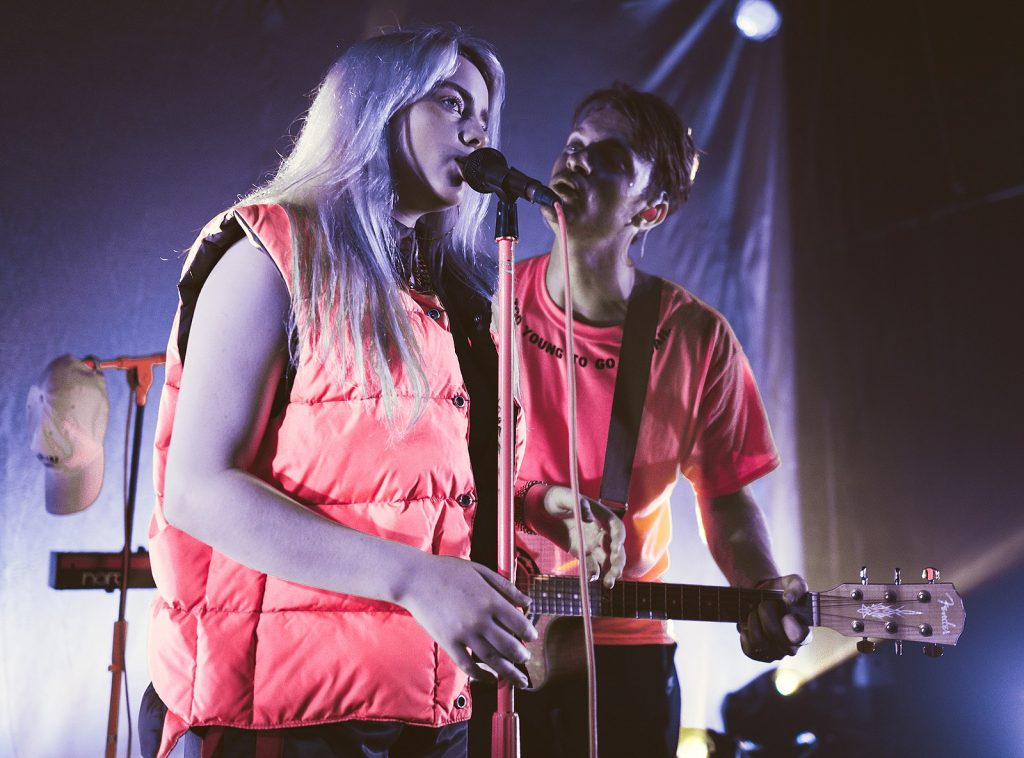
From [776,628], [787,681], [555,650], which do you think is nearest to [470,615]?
[555,650]

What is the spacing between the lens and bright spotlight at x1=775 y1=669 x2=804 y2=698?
2391 millimetres

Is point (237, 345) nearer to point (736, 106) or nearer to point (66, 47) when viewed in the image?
point (66, 47)

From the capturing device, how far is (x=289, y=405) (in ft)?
3.58

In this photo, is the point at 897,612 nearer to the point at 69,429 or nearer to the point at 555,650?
the point at 555,650

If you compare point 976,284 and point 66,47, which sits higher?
point 66,47

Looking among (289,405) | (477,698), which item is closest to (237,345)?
(289,405)

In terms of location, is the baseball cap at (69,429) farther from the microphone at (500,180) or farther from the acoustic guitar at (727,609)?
the microphone at (500,180)

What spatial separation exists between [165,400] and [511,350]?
0.46m

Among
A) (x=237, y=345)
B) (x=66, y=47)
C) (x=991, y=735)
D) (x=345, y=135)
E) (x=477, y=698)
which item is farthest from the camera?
(x=991, y=735)

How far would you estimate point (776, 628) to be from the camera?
202 centimetres

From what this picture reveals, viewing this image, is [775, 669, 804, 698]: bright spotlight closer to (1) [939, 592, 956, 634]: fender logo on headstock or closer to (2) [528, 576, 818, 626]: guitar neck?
(2) [528, 576, 818, 626]: guitar neck

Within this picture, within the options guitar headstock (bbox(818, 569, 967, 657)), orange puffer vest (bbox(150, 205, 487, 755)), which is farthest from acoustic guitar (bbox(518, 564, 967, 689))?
orange puffer vest (bbox(150, 205, 487, 755))

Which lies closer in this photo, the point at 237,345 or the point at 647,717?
the point at 237,345

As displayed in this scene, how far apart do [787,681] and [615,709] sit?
0.64 meters
